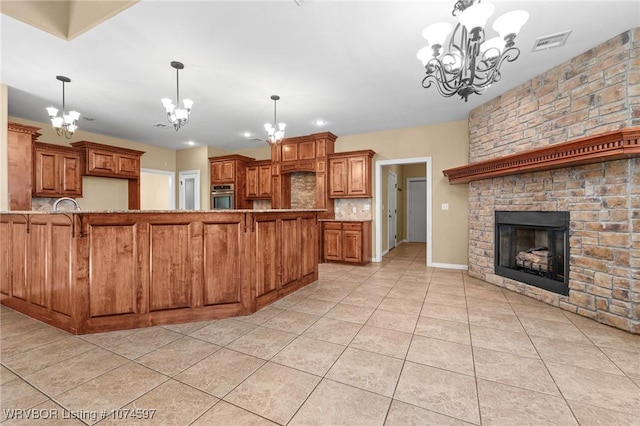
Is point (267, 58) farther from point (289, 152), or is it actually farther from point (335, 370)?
point (335, 370)

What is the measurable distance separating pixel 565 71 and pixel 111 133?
26.3ft

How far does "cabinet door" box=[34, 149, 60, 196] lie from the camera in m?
4.56

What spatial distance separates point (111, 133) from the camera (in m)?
5.73

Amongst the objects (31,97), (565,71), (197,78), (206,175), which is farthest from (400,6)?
(206,175)

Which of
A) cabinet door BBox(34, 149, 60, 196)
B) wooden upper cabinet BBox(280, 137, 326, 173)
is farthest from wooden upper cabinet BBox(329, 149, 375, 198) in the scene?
cabinet door BBox(34, 149, 60, 196)

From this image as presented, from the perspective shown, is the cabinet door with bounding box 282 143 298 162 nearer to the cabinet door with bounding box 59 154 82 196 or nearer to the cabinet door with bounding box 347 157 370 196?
Answer: the cabinet door with bounding box 347 157 370 196

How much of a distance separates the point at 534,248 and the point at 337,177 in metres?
3.50

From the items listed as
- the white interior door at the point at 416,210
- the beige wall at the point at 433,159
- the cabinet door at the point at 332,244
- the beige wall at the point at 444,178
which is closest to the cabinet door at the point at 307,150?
the beige wall at the point at 433,159

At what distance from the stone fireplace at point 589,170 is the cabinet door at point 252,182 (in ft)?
16.0

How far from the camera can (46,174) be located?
4.66m

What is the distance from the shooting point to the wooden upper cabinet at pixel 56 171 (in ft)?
15.0

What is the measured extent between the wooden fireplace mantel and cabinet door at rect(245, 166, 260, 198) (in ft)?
16.1

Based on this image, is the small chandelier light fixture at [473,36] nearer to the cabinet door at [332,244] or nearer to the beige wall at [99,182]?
the cabinet door at [332,244]

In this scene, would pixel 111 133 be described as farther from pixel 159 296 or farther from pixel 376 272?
pixel 376 272
